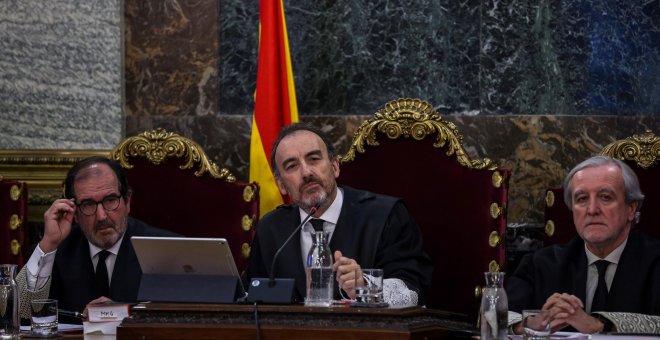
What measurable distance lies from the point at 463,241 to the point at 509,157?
80cm

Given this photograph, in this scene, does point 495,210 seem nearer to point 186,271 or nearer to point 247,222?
point 247,222

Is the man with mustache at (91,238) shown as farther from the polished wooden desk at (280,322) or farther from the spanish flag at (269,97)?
the polished wooden desk at (280,322)

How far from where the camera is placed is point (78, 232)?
4672 millimetres

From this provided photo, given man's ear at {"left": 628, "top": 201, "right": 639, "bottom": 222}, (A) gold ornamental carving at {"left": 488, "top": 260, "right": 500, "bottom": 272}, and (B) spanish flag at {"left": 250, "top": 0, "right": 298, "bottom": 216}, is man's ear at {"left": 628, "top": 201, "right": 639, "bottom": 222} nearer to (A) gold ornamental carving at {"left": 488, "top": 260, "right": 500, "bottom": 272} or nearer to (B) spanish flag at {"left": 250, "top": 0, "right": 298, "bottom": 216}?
(A) gold ornamental carving at {"left": 488, "top": 260, "right": 500, "bottom": 272}

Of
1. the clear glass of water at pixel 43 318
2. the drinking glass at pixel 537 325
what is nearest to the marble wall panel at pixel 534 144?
the drinking glass at pixel 537 325

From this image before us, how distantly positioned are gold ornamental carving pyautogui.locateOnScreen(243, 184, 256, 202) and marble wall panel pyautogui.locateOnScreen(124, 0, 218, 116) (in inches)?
31.0

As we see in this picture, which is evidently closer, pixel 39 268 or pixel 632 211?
pixel 632 211

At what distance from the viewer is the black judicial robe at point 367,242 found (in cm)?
428

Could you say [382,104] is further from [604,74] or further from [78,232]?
[78,232]

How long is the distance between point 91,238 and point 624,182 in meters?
2.11

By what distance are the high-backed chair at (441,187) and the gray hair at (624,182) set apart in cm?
42

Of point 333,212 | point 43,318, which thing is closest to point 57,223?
point 43,318

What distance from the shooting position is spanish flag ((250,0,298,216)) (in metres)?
5.11

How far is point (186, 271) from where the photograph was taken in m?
3.40
